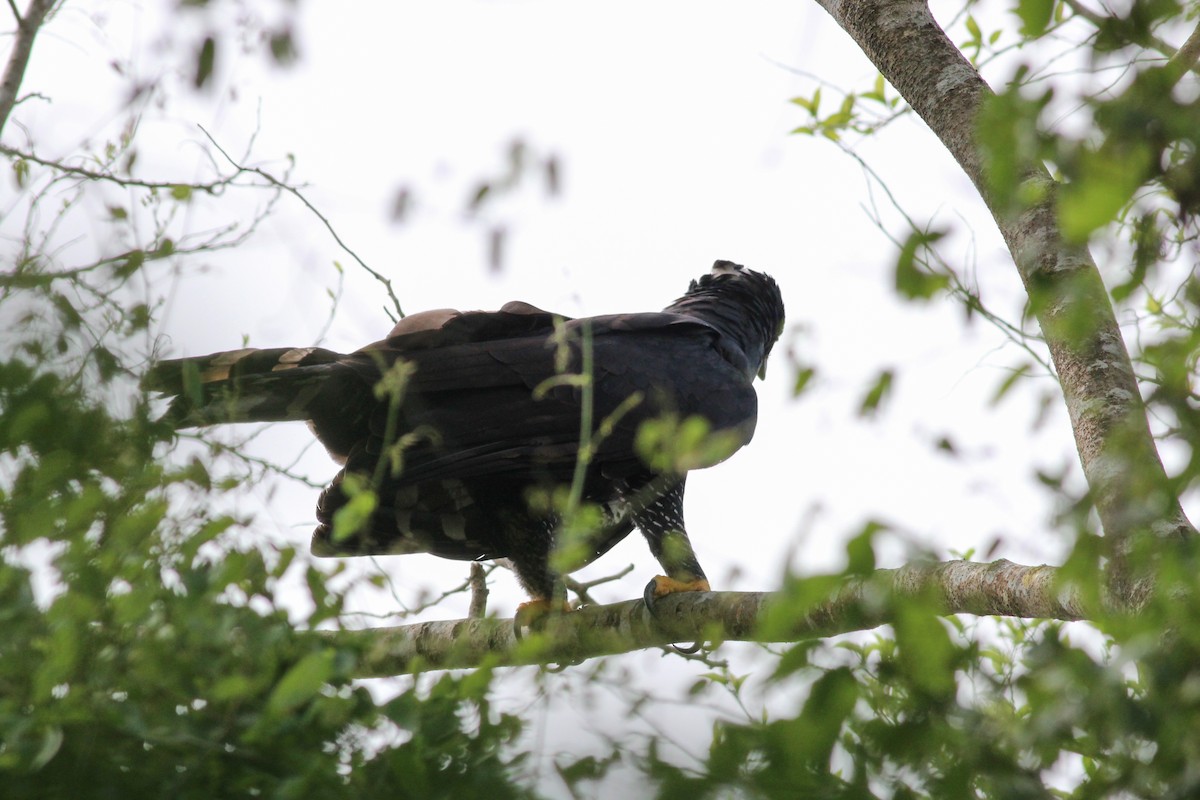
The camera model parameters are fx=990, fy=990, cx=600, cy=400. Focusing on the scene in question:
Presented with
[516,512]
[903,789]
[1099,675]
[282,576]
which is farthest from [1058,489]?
[516,512]

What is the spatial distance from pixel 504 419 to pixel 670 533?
35.0 inches

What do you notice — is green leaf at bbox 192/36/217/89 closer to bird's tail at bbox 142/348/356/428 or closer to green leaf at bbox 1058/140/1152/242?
bird's tail at bbox 142/348/356/428

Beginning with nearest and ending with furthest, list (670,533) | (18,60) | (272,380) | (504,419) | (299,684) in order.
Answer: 1. (299,684)
2. (18,60)
3. (272,380)
4. (504,419)
5. (670,533)

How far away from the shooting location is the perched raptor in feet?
13.2

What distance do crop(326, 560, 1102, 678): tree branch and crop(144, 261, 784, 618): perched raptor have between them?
0.71 feet

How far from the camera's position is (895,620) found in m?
1.04

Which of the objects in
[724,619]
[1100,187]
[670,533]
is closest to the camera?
[1100,187]

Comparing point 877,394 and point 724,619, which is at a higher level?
point 724,619

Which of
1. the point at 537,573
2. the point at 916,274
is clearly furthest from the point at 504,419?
the point at 916,274

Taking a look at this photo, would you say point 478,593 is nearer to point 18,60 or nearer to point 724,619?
point 724,619

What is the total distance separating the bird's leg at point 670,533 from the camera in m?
4.16

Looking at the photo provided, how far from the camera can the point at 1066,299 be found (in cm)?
195

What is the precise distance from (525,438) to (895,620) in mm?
3292

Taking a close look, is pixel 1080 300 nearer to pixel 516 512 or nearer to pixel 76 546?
pixel 76 546
